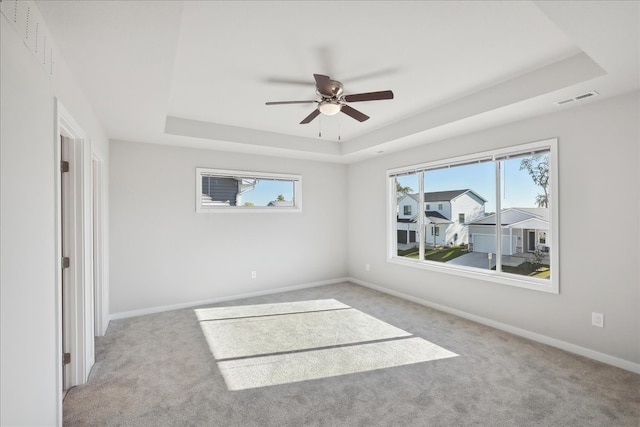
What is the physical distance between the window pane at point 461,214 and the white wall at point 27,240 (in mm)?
4133

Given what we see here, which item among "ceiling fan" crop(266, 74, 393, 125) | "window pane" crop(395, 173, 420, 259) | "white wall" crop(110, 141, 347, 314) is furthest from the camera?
"window pane" crop(395, 173, 420, 259)

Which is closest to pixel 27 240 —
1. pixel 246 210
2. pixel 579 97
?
pixel 246 210

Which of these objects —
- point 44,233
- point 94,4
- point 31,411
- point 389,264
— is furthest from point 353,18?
point 389,264

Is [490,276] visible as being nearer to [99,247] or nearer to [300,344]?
[300,344]

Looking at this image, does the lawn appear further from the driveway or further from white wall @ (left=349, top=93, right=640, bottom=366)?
white wall @ (left=349, top=93, right=640, bottom=366)

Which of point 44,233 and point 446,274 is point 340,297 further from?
point 44,233

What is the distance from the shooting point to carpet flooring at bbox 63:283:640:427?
2025 mm

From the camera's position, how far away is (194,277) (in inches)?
178

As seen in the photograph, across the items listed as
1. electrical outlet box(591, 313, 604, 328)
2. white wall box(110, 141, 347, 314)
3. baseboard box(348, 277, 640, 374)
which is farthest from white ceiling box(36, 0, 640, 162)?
baseboard box(348, 277, 640, 374)

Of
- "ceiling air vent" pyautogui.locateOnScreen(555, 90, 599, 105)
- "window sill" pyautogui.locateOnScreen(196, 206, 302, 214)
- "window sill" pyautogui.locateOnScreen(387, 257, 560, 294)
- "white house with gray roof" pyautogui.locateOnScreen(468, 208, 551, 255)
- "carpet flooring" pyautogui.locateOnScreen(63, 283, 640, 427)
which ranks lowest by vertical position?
"carpet flooring" pyautogui.locateOnScreen(63, 283, 640, 427)

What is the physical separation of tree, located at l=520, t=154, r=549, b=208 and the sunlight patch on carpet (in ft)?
6.16

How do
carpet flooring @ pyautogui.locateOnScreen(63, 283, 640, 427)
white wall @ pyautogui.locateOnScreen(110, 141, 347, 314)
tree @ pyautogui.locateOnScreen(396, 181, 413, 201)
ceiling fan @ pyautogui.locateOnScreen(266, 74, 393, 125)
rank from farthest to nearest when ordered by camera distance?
tree @ pyautogui.locateOnScreen(396, 181, 413, 201) → white wall @ pyautogui.locateOnScreen(110, 141, 347, 314) → ceiling fan @ pyautogui.locateOnScreen(266, 74, 393, 125) → carpet flooring @ pyautogui.locateOnScreen(63, 283, 640, 427)

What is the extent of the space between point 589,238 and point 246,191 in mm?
4347

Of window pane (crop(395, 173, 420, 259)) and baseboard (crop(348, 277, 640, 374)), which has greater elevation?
window pane (crop(395, 173, 420, 259))
